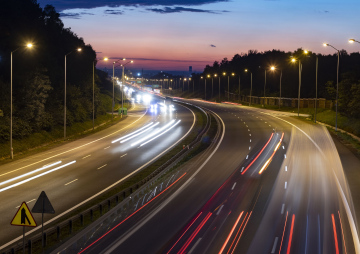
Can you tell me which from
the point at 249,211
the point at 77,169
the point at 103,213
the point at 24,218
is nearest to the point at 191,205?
the point at 249,211

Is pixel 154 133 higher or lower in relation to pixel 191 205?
higher

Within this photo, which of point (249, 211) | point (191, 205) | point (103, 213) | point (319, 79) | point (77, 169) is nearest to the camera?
point (103, 213)

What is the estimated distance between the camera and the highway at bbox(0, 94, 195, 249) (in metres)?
27.9

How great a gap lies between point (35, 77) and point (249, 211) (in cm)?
4099

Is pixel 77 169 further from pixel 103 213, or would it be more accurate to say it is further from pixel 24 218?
pixel 24 218

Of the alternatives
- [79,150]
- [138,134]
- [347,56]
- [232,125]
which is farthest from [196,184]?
[347,56]

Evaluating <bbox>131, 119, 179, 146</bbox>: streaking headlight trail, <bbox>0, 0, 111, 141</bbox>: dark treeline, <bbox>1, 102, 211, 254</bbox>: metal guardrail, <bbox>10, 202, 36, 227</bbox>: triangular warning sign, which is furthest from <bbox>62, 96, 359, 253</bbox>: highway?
<bbox>0, 0, 111, 141</bbox>: dark treeline

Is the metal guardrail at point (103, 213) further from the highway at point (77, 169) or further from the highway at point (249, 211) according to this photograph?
the highway at point (77, 169)

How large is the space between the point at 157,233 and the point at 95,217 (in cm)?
421

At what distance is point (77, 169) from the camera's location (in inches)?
1532

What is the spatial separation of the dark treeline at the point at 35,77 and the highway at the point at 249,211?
66.9 ft

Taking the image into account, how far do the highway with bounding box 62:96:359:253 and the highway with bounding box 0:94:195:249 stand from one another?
14.8 feet

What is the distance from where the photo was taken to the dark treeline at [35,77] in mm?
57812

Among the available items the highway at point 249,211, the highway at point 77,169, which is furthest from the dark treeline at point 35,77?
the highway at point 249,211
